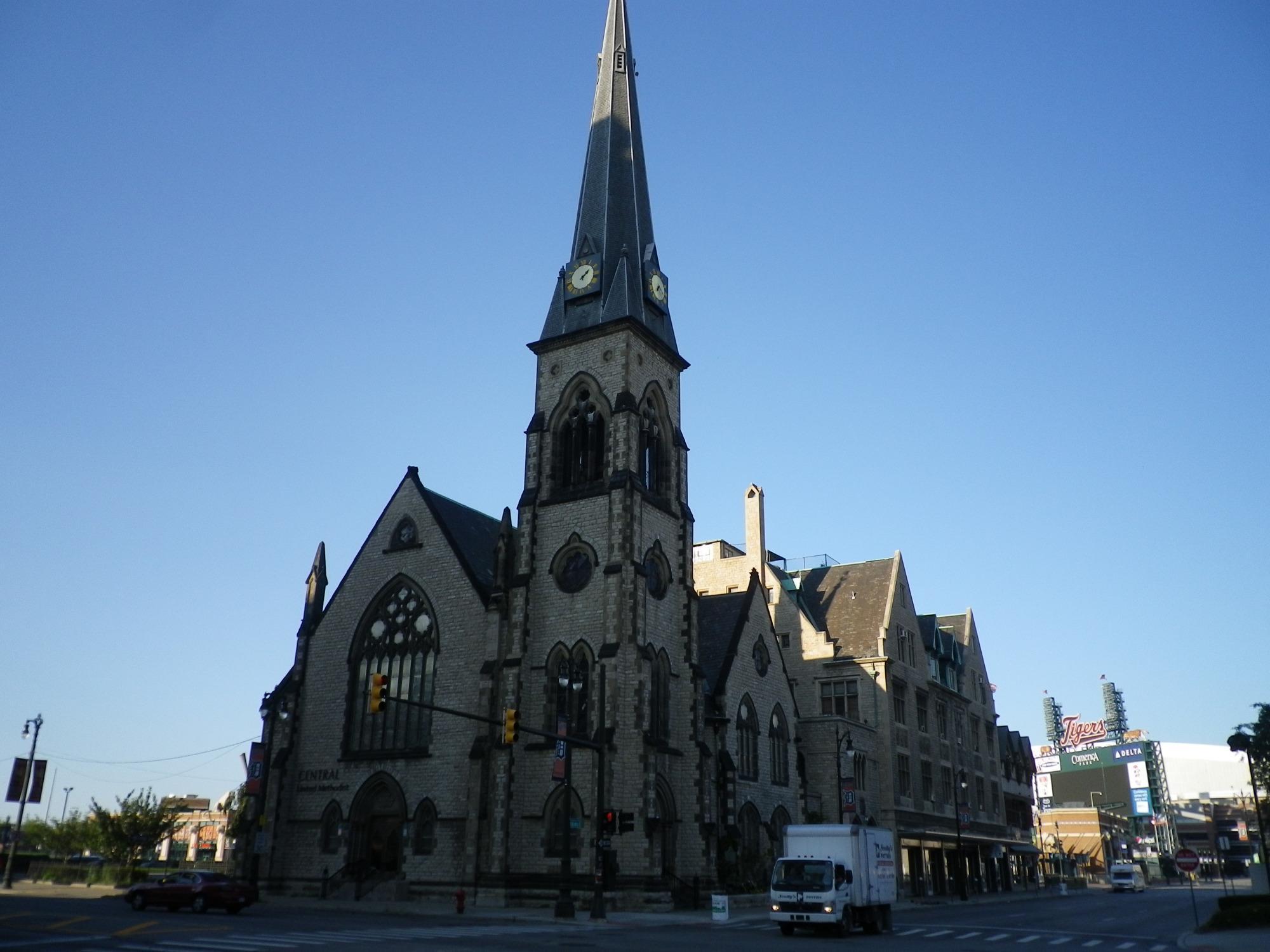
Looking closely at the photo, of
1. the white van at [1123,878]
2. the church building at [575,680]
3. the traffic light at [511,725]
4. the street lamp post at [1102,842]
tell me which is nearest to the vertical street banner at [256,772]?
the church building at [575,680]

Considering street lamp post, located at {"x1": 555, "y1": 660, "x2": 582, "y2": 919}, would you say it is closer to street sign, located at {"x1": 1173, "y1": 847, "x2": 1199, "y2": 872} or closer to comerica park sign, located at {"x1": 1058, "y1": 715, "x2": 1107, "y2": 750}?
street sign, located at {"x1": 1173, "y1": 847, "x2": 1199, "y2": 872}

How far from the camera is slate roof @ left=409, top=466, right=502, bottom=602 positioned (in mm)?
45875

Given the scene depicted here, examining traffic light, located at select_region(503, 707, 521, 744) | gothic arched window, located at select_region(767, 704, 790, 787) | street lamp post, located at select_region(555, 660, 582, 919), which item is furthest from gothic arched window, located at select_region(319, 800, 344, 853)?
gothic arched window, located at select_region(767, 704, 790, 787)

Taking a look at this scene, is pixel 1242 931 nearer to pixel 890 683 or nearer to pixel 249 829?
pixel 890 683

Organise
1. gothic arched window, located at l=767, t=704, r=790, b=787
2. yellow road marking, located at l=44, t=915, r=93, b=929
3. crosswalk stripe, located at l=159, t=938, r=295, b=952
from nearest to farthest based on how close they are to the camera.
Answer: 1. crosswalk stripe, located at l=159, t=938, r=295, b=952
2. yellow road marking, located at l=44, t=915, r=93, b=929
3. gothic arched window, located at l=767, t=704, r=790, b=787

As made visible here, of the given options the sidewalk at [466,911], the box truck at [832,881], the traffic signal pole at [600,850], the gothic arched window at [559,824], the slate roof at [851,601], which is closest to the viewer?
the box truck at [832,881]

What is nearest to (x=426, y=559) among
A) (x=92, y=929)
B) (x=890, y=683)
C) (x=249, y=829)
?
(x=249, y=829)

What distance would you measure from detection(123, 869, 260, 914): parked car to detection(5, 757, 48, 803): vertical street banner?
19.2 meters

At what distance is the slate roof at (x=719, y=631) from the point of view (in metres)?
48.7

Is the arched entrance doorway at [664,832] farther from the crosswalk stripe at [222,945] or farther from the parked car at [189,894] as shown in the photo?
the crosswalk stripe at [222,945]

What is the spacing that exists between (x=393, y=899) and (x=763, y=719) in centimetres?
1931

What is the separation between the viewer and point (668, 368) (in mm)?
50688

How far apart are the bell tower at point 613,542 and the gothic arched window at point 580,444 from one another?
0.06 metres

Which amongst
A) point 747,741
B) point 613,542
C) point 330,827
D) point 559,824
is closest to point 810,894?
point 559,824
